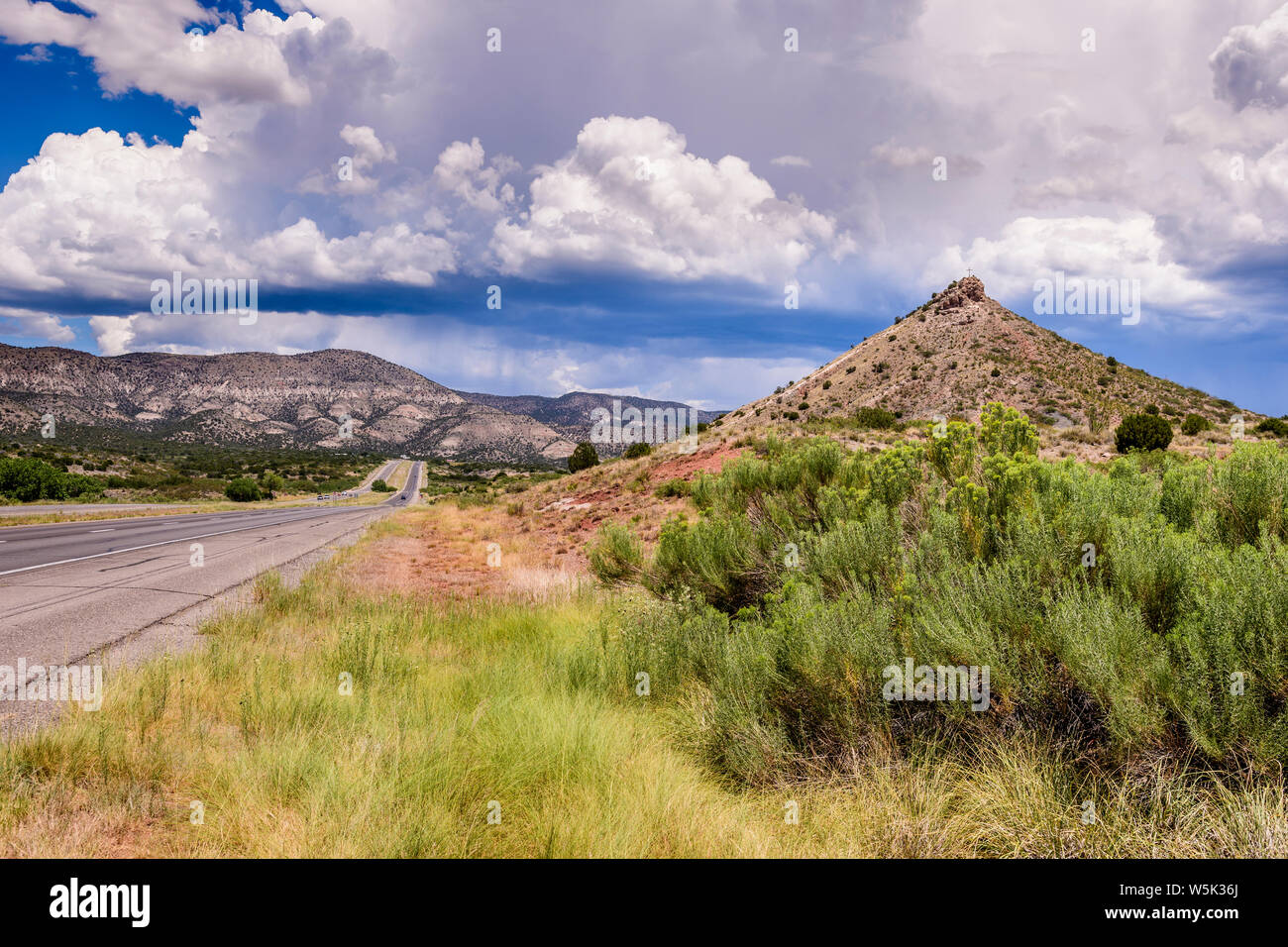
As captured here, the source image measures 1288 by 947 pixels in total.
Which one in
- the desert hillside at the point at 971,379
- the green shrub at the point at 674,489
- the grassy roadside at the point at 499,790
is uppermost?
the desert hillside at the point at 971,379

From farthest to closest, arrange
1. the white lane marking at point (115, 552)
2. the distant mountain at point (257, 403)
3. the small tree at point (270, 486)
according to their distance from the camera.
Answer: the distant mountain at point (257, 403), the small tree at point (270, 486), the white lane marking at point (115, 552)

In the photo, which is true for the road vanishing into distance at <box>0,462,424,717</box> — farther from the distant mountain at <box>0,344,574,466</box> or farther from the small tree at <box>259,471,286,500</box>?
the distant mountain at <box>0,344,574,466</box>

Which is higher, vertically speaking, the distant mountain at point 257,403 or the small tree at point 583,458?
the distant mountain at point 257,403

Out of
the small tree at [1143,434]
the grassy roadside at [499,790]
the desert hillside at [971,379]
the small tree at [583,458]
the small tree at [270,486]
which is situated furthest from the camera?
the small tree at [270,486]

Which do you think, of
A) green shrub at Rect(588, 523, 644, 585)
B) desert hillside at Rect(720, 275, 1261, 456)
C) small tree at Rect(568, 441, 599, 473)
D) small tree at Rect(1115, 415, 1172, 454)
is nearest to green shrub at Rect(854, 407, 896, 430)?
small tree at Rect(1115, 415, 1172, 454)

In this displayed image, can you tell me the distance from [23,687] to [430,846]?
5071 millimetres

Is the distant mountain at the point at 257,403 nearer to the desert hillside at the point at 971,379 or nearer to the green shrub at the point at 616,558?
the desert hillside at the point at 971,379

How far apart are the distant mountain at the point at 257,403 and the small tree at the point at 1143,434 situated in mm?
154014

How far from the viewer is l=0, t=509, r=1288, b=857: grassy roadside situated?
287 cm

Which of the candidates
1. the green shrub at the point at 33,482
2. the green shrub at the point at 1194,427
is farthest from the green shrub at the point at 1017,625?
the green shrub at the point at 33,482
